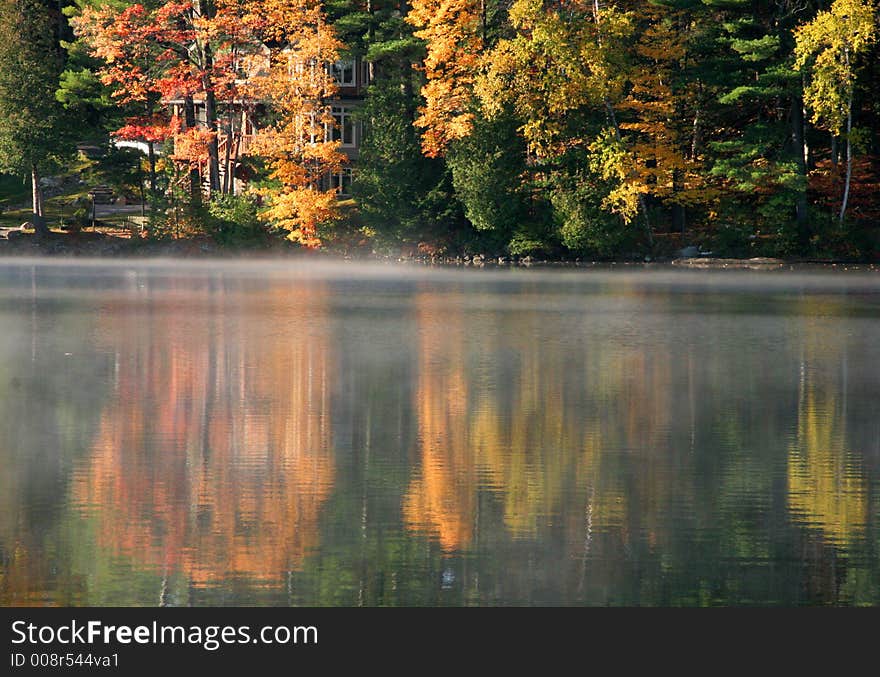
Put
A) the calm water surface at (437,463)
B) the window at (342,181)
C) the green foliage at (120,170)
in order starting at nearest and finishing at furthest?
the calm water surface at (437,463) < the green foliage at (120,170) < the window at (342,181)

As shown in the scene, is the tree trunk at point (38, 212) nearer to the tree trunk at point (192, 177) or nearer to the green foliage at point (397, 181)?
the tree trunk at point (192, 177)

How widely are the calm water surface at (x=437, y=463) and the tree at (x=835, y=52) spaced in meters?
28.7

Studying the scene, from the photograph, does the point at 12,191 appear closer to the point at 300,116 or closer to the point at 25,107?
the point at 25,107

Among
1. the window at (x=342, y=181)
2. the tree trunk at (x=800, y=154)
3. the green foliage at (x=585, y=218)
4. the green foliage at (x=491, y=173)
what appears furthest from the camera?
the window at (x=342, y=181)

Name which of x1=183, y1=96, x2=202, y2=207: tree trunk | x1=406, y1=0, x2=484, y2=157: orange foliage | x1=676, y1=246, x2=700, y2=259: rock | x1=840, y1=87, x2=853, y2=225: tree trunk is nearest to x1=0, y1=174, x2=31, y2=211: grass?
x1=183, y1=96, x2=202, y2=207: tree trunk

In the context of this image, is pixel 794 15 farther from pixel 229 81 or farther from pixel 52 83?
pixel 52 83

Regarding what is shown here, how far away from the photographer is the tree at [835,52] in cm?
5844

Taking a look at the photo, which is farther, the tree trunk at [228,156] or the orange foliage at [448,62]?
the tree trunk at [228,156]

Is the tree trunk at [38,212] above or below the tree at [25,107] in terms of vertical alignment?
below

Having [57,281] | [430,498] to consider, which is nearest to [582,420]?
[430,498]

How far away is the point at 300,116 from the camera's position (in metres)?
69.1

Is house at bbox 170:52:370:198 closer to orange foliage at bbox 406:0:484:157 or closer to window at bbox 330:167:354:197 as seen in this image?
window at bbox 330:167:354:197

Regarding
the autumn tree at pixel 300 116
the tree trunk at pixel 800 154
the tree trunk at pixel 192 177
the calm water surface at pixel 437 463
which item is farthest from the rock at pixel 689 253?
the calm water surface at pixel 437 463

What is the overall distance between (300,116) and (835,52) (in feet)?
76.8
